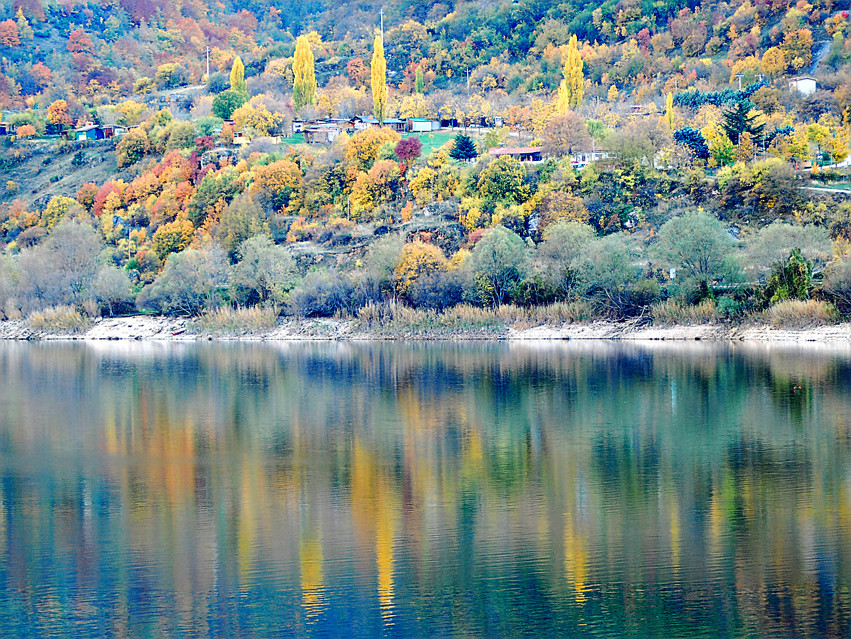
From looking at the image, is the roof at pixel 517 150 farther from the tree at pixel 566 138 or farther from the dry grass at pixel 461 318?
the dry grass at pixel 461 318

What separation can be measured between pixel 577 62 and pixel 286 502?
293 ft

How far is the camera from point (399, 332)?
67125mm

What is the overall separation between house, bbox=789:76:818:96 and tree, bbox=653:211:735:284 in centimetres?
5101

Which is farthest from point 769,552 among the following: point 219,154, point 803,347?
point 219,154

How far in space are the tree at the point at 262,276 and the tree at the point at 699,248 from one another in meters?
26.1

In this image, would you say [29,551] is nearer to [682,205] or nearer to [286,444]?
[286,444]

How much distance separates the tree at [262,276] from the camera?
72812 millimetres

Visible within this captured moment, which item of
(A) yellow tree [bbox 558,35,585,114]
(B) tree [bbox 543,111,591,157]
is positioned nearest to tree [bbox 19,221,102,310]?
(B) tree [bbox 543,111,591,157]

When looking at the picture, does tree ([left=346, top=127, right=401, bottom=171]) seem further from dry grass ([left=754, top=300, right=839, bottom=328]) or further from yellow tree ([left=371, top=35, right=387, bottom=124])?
dry grass ([left=754, top=300, right=839, bottom=328])

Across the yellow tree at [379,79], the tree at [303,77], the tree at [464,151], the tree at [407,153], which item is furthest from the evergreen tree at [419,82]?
the tree at [407,153]

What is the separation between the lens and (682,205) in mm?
75750

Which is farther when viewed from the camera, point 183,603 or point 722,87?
point 722,87

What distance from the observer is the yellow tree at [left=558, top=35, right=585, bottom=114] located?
342 ft

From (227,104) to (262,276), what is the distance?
170 feet
